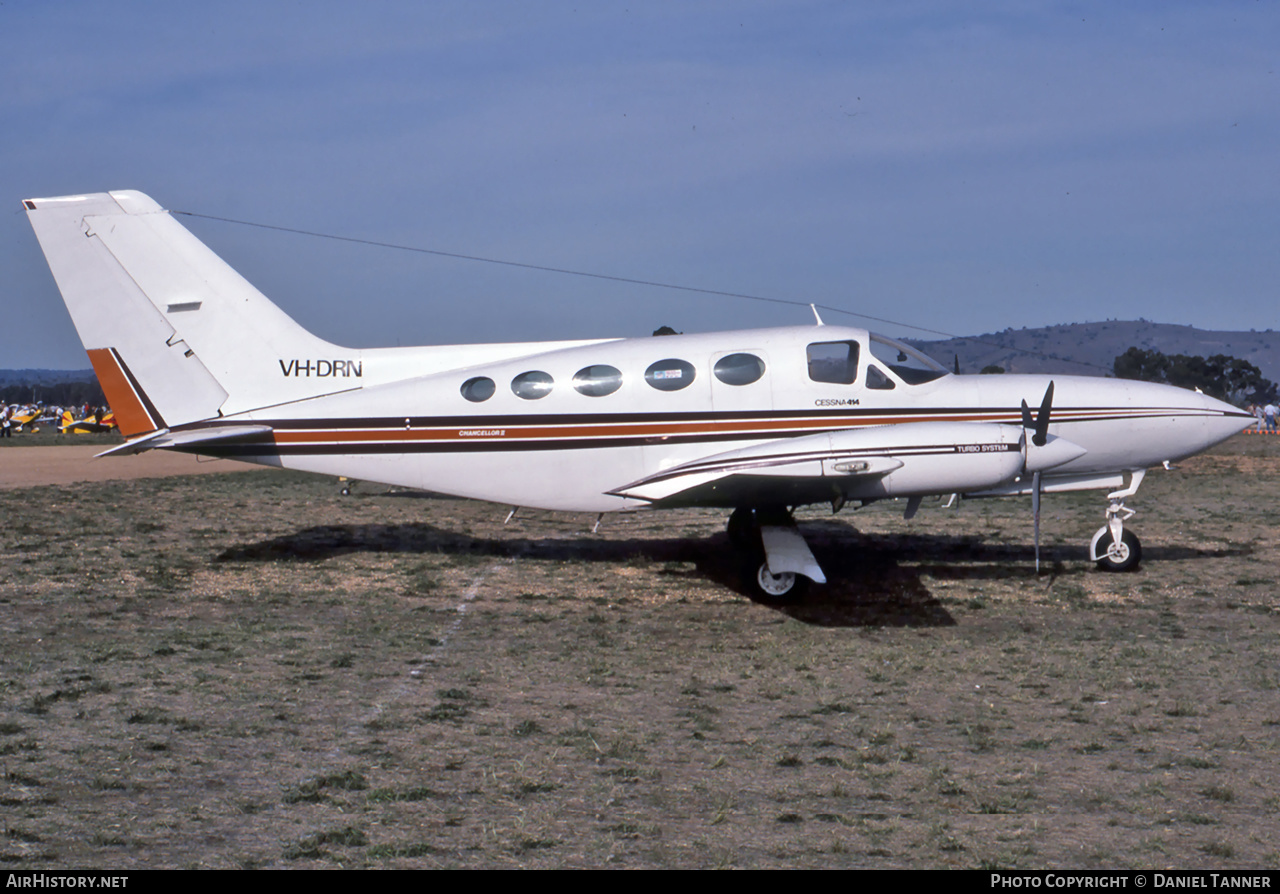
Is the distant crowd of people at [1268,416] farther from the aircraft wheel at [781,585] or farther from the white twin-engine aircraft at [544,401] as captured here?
the aircraft wheel at [781,585]

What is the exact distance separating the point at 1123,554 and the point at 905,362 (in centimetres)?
393

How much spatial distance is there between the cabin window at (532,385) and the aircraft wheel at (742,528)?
386 cm

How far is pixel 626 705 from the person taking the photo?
314 inches

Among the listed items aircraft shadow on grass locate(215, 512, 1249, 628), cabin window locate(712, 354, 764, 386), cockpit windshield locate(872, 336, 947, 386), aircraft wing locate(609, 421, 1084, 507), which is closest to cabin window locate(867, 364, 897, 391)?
cockpit windshield locate(872, 336, 947, 386)

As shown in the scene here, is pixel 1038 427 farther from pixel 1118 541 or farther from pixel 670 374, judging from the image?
pixel 670 374

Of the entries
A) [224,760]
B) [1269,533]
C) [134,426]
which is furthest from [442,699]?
[1269,533]

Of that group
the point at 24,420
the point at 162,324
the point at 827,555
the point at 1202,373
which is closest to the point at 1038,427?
the point at 827,555

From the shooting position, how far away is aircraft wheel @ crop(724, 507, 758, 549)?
15062mm

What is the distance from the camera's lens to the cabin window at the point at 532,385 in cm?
1278

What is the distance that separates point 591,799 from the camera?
587 cm

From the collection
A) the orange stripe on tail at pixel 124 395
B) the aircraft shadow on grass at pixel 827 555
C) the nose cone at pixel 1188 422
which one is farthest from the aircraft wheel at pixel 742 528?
the orange stripe on tail at pixel 124 395

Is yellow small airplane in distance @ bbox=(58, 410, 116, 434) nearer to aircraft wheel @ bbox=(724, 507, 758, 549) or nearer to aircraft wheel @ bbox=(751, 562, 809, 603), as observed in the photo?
aircraft wheel @ bbox=(724, 507, 758, 549)

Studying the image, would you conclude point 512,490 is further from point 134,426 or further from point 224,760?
point 224,760
